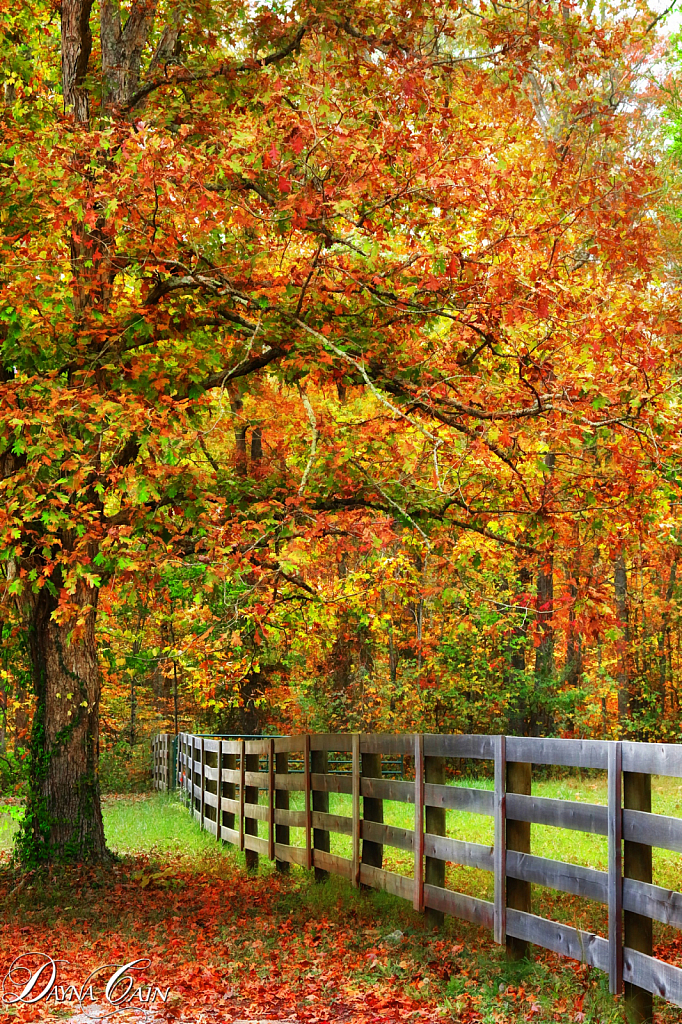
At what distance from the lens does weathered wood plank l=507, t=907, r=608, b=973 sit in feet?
17.1

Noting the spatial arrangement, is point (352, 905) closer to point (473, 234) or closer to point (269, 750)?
point (269, 750)

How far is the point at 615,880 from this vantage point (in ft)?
16.8

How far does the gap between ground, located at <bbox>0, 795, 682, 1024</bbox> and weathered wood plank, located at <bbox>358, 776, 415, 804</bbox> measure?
0.86 m

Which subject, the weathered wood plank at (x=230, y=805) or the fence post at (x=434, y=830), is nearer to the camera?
the fence post at (x=434, y=830)

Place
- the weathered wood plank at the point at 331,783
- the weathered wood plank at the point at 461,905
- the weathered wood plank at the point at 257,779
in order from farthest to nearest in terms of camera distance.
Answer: the weathered wood plank at the point at 257,779, the weathered wood plank at the point at 331,783, the weathered wood plank at the point at 461,905

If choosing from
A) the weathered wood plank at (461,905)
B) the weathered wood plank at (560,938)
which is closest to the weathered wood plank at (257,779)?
the weathered wood plank at (461,905)

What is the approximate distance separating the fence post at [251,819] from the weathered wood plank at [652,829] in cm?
685

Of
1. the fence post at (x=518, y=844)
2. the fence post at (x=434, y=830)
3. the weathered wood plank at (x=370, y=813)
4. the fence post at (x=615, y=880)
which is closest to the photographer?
the fence post at (x=615, y=880)

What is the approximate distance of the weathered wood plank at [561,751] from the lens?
5368mm

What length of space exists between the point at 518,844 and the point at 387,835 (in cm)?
186

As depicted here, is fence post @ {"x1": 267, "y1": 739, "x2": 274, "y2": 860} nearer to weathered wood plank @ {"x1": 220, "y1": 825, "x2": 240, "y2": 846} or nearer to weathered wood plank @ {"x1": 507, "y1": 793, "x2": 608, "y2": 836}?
weathered wood plank @ {"x1": 220, "y1": 825, "x2": 240, "y2": 846}

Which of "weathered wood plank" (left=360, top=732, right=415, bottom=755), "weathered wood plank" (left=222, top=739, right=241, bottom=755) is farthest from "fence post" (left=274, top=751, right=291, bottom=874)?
"weathered wood plank" (left=360, top=732, right=415, bottom=755)

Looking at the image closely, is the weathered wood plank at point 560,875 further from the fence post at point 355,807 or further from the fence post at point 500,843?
the fence post at point 355,807

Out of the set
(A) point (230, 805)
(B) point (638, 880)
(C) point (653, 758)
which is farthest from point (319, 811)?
(C) point (653, 758)
